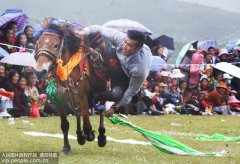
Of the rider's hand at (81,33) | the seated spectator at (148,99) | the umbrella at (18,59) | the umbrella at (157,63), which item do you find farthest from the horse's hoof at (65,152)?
the umbrella at (157,63)

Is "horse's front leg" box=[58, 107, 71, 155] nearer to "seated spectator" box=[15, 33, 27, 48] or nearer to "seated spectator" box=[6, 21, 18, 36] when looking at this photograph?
"seated spectator" box=[15, 33, 27, 48]

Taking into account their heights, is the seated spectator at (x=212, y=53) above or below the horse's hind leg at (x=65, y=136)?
above

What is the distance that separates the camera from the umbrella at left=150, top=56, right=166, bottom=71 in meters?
21.7

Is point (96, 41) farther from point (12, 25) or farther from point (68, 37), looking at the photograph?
point (12, 25)

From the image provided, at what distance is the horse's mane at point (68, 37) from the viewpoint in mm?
10938

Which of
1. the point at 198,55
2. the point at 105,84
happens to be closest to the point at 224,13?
the point at 198,55

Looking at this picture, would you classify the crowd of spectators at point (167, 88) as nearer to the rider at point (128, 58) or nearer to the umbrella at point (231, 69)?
the umbrella at point (231, 69)

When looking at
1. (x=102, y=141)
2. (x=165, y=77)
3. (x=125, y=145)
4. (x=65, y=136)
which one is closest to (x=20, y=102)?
(x=125, y=145)

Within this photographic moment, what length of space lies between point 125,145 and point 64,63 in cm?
281

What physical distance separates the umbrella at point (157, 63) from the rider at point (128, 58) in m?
9.99

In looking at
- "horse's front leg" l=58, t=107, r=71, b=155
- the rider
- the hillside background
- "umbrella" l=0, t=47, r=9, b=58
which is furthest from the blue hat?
the hillside background

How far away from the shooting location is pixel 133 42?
1107cm

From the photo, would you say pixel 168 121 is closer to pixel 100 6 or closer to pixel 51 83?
pixel 51 83

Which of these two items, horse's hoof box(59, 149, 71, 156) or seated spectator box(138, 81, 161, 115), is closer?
horse's hoof box(59, 149, 71, 156)
